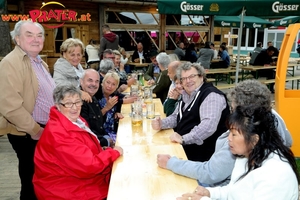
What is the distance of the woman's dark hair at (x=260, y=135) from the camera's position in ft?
4.26

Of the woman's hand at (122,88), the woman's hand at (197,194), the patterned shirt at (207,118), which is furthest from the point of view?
the woman's hand at (122,88)

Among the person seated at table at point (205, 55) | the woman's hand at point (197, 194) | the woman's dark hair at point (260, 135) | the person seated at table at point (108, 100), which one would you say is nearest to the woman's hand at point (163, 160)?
the woman's hand at point (197, 194)

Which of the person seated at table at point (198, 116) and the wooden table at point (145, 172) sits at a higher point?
the person seated at table at point (198, 116)

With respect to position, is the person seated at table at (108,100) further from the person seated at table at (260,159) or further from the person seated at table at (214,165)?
the person seated at table at (260,159)

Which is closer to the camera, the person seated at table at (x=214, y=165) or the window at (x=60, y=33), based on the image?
the person seated at table at (x=214, y=165)

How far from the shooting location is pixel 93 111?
2.69 m

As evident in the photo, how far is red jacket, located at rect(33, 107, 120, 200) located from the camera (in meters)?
1.79

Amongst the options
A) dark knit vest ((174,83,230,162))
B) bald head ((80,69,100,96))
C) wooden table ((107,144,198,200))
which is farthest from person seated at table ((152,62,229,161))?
bald head ((80,69,100,96))

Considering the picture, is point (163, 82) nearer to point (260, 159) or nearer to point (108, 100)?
point (108, 100)

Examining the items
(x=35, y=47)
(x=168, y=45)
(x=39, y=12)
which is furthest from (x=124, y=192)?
(x=168, y=45)

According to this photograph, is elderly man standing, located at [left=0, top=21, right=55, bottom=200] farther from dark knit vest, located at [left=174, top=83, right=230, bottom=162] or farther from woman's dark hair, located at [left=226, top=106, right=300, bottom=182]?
woman's dark hair, located at [left=226, top=106, right=300, bottom=182]

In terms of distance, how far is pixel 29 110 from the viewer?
90.0 inches

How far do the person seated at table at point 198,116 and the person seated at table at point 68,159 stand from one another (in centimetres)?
67

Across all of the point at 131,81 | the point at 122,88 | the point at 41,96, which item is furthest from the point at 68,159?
the point at 131,81
